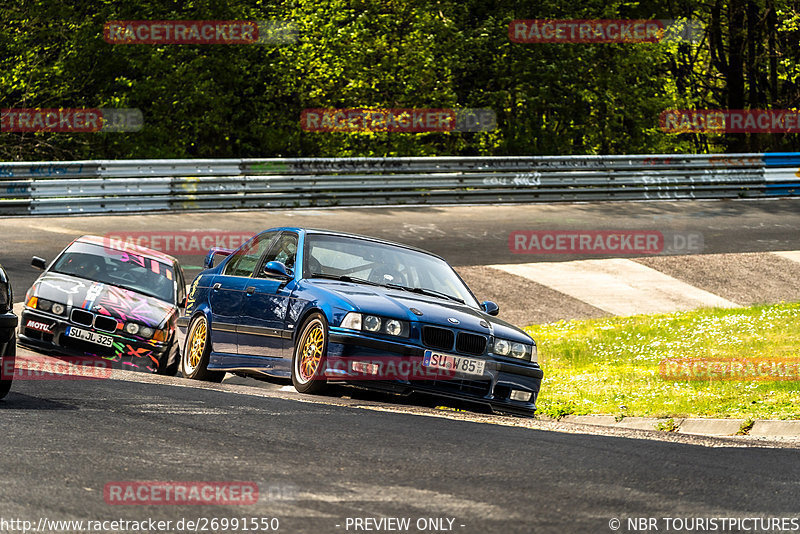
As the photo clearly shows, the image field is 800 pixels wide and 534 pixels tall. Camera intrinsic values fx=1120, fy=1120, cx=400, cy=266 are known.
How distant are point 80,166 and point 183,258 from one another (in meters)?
4.70

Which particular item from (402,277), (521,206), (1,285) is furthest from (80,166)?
(1,285)

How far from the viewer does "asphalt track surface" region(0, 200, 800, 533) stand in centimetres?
486

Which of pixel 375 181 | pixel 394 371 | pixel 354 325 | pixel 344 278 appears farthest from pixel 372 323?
pixel 375 181

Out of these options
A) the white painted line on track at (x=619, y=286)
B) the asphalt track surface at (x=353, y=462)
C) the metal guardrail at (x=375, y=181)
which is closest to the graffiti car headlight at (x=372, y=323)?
the asphalt track surface at (x=353, y=462)

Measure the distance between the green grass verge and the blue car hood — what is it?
1412mm

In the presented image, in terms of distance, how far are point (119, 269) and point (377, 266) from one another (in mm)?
4558

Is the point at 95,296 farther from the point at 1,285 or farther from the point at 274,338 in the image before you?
the point at 1,285

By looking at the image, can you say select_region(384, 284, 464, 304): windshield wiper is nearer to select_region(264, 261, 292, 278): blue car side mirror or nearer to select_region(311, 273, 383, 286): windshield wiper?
select_region(311, 273, 383, 286): windshield wiper

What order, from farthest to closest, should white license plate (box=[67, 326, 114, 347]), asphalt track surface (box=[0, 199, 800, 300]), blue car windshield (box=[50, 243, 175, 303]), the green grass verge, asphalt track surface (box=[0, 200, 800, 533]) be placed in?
asphalt track surface (box=[0, 199, 800, 300]) → blue car windshield (box=[50, 243, 175, 303]) → white license plate (box=[67, 326, 114, 347]) → the green grass verge → asphalt track surface (box=[0, 200, 800, 533])

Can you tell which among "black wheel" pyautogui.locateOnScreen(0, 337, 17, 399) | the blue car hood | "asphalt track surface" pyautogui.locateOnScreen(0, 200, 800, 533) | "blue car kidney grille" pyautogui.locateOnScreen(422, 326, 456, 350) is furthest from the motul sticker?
"blue car kidney grille" pyautogui.locateOnScreen(422, 326, 456, 350)

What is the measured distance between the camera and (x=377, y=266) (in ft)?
32.8

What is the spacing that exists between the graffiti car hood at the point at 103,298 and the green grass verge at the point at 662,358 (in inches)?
174

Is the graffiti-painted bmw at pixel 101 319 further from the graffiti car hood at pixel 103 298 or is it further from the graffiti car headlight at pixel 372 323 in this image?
the graffiti car headlight at pixel 372 323

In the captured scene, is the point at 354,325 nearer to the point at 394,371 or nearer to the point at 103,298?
the point at 394,371
